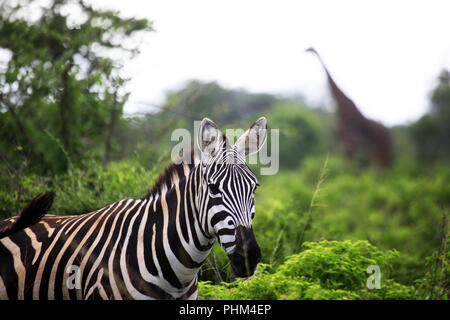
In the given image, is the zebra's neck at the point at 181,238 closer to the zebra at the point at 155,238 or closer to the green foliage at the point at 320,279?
the zebra at the point at 155,238

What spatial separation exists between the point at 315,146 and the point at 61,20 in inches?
1136

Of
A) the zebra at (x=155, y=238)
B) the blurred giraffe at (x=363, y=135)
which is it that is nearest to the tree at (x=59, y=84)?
the zebra at (x=155, y=238)

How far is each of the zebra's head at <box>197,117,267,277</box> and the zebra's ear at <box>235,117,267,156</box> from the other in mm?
140

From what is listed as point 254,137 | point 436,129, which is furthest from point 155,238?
point 436,129

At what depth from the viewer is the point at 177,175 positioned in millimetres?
3547

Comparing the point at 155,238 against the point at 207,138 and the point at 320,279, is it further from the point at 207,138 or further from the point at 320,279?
the point at 320,279

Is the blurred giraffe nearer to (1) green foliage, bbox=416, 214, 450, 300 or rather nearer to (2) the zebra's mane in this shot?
(1) green foliage, bbox=416, 214, 450, 300

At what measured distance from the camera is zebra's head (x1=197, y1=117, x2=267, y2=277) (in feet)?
9.68

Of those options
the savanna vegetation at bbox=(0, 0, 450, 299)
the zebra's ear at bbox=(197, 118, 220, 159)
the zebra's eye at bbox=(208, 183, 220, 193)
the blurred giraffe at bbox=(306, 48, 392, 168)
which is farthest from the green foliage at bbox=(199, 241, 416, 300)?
the blurred giraffe at bbox=(306, 48, 392, 168)

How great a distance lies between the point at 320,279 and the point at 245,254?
4.14 ft

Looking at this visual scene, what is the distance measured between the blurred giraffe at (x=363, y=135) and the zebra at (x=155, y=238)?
1018 centimetres

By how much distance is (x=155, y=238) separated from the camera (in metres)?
3.23

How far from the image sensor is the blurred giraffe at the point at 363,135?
14.8 metres
